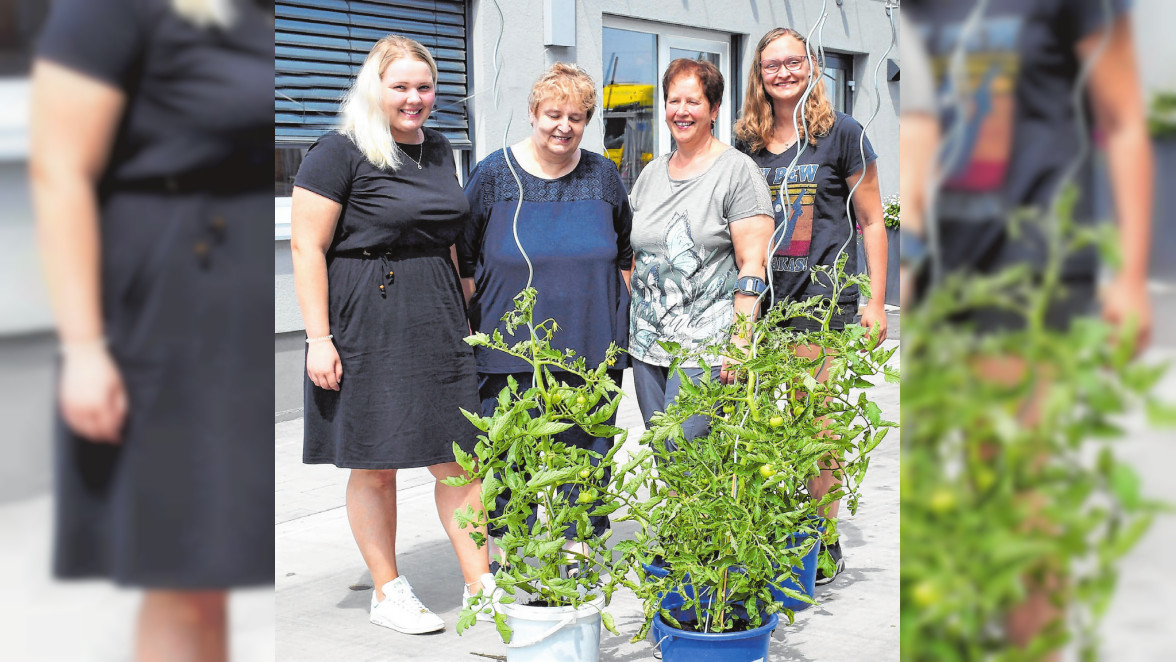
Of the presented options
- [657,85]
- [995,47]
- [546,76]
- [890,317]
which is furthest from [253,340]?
[890,317]

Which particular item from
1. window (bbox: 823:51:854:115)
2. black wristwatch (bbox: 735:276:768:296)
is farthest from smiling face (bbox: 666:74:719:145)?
window (bbox: 823:51:854:115)

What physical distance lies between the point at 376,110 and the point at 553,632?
1.45 meters

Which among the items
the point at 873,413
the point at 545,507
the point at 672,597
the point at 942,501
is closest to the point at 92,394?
the point at 942,501

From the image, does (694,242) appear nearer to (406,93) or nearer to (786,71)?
(786,71)

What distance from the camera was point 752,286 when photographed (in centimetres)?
311

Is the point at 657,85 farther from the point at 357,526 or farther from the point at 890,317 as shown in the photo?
the point at 357,526

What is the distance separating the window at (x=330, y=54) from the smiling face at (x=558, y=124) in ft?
9.97

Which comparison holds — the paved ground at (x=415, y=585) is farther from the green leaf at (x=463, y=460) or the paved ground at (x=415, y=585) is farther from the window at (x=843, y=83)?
the window at (x=843, y=83)

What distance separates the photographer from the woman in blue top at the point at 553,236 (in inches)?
126

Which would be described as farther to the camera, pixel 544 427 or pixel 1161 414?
pixel 544 427

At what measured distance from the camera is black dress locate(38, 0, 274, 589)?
2.46 ft

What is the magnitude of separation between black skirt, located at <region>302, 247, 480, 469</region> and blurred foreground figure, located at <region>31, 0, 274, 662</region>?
2.23 metres

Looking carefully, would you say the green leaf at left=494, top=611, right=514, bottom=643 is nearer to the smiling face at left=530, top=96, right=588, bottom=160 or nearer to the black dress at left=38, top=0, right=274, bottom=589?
the smiling face at left=530, top=96, right=588, bottom=160

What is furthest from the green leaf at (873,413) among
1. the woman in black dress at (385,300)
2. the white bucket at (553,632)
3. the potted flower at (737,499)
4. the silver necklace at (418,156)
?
the silver necklace at (418,156)
